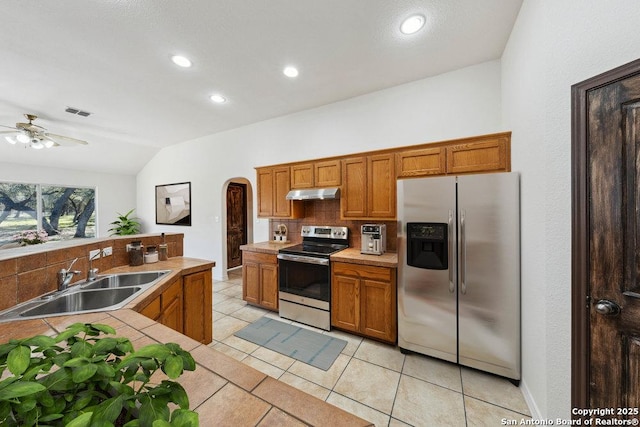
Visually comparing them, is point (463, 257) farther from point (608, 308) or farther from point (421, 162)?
point (421, 162)

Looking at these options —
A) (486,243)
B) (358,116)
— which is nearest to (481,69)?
(358,116)

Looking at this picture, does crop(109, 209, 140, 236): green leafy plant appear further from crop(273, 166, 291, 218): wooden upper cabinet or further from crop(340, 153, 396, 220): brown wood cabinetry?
crop(340, 153, 396, 220): brown wood cabinetry

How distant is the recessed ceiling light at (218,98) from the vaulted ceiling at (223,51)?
0.10 m

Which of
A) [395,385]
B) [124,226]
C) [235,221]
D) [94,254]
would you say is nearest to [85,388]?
[94,254]

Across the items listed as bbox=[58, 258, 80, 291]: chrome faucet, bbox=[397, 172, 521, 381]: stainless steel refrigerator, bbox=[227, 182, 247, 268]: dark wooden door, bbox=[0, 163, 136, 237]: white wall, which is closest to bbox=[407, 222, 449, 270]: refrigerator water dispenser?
bbox=[397, 172, 521, 381]: stainless steel refrigerator

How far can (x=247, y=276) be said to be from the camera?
3.46m

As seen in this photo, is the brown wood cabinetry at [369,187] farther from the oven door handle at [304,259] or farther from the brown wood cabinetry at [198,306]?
the brown wood cabinetry at [198,306]

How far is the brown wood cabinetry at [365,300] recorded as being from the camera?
244cm

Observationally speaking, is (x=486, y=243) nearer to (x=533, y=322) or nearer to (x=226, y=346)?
(x=533, y=322)

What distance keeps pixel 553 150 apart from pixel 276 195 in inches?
118

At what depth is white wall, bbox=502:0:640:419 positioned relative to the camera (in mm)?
1169

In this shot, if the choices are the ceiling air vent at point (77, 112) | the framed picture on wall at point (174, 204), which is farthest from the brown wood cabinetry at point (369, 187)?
the ceiling air vent at point (77, 112)

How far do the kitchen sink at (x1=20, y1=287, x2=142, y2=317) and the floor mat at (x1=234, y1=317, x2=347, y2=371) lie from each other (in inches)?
52.6

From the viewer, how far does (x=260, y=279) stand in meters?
3.34
